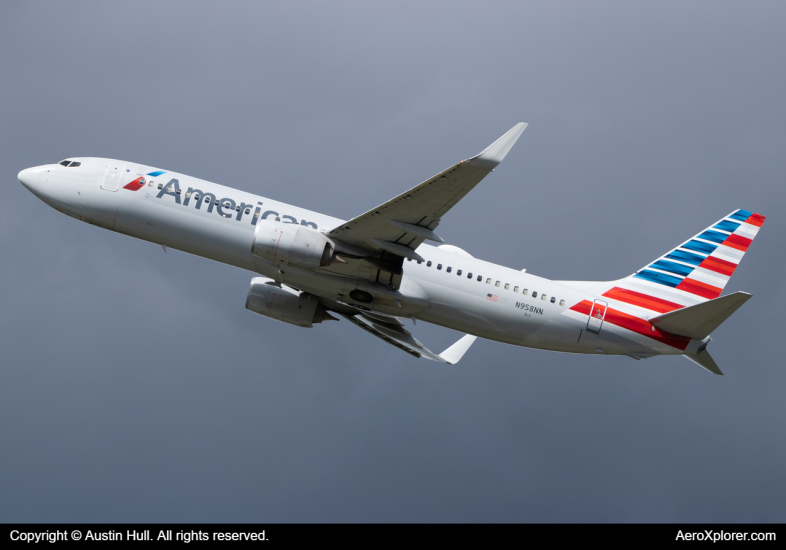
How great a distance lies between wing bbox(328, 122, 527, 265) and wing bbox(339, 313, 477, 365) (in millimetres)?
7410

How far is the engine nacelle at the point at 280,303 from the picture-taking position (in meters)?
38.5

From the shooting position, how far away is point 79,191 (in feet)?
115

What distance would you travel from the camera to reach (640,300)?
121 ft

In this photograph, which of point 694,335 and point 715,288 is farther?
point 715,288

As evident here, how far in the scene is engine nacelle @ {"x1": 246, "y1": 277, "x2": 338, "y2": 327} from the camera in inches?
1517

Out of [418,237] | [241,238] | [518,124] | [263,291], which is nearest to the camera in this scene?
[518,124]

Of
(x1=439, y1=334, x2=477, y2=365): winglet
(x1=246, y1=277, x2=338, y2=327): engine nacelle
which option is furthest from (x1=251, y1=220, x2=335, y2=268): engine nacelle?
(x1=439, y1=334, x2=477, y2=365): winglet

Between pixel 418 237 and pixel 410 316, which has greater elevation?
pixel 418 237

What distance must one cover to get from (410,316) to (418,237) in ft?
17.3

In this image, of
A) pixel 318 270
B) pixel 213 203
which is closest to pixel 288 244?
pixel 318 270

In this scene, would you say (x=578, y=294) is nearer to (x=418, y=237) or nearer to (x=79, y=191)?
(x=418, y=237)

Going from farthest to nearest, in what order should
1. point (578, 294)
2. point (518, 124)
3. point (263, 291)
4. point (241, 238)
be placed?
1. point (263, 291)
2. point (578, 294)
3. point (241, 238)
4. point (518, 124)

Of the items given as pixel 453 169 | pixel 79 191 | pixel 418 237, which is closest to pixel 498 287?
pixel 418 237

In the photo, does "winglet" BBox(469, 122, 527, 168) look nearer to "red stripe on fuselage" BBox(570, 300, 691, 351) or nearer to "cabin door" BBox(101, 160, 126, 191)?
"red stripe on fuselage" BBox(570, 300, 691, 351)
